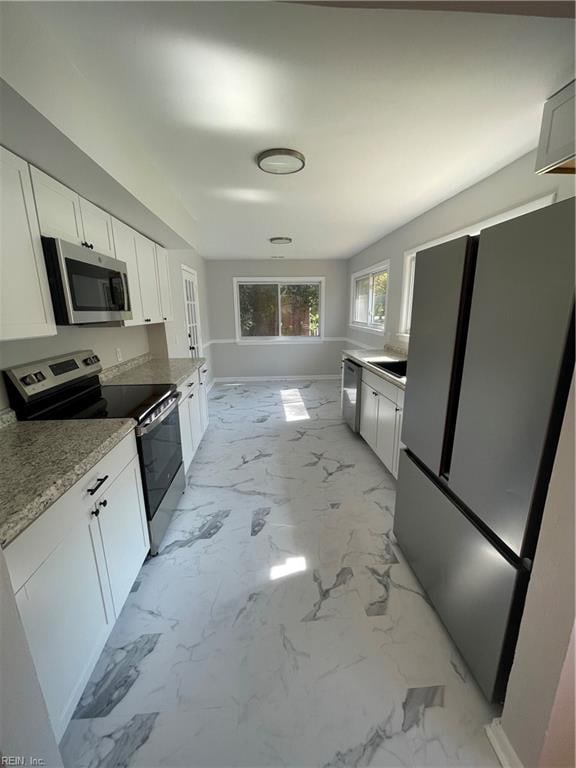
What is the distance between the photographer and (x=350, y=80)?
136 cm

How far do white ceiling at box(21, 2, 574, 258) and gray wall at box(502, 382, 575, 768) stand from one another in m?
1.43

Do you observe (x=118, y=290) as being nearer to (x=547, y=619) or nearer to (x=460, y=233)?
(x=547, y=619)

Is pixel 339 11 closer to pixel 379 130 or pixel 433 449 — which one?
pixel 379 130

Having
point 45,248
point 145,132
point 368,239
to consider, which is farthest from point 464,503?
point 368,239

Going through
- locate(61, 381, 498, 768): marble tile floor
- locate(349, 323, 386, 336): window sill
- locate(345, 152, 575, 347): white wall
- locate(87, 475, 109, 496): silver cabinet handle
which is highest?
locate(345, 152, 575, 347): white wall

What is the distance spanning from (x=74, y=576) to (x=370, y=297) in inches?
199

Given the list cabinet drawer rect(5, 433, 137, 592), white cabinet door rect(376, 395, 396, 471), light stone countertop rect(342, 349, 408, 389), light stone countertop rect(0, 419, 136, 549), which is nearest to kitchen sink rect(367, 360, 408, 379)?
light stone countertop rect(342, 349, 408, 389)

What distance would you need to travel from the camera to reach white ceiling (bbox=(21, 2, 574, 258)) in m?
1.07

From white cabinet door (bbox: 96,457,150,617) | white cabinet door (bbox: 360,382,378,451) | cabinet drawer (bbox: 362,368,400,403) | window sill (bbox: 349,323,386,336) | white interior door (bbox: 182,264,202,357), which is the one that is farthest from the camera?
window sill (bbox: 349,323,386,336)

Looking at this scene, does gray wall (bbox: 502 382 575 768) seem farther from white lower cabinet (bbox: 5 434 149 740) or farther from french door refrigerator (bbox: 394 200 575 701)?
white lower cabinet (bbox: 5 434 149 740)

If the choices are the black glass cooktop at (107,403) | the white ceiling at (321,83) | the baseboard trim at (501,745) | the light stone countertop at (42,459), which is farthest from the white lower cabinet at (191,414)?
the baseboard trim at (501,745)

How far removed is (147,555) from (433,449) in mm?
1817

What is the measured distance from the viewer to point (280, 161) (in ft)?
6.57

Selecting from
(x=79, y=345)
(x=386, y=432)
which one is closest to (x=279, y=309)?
(x=386, y=432)
